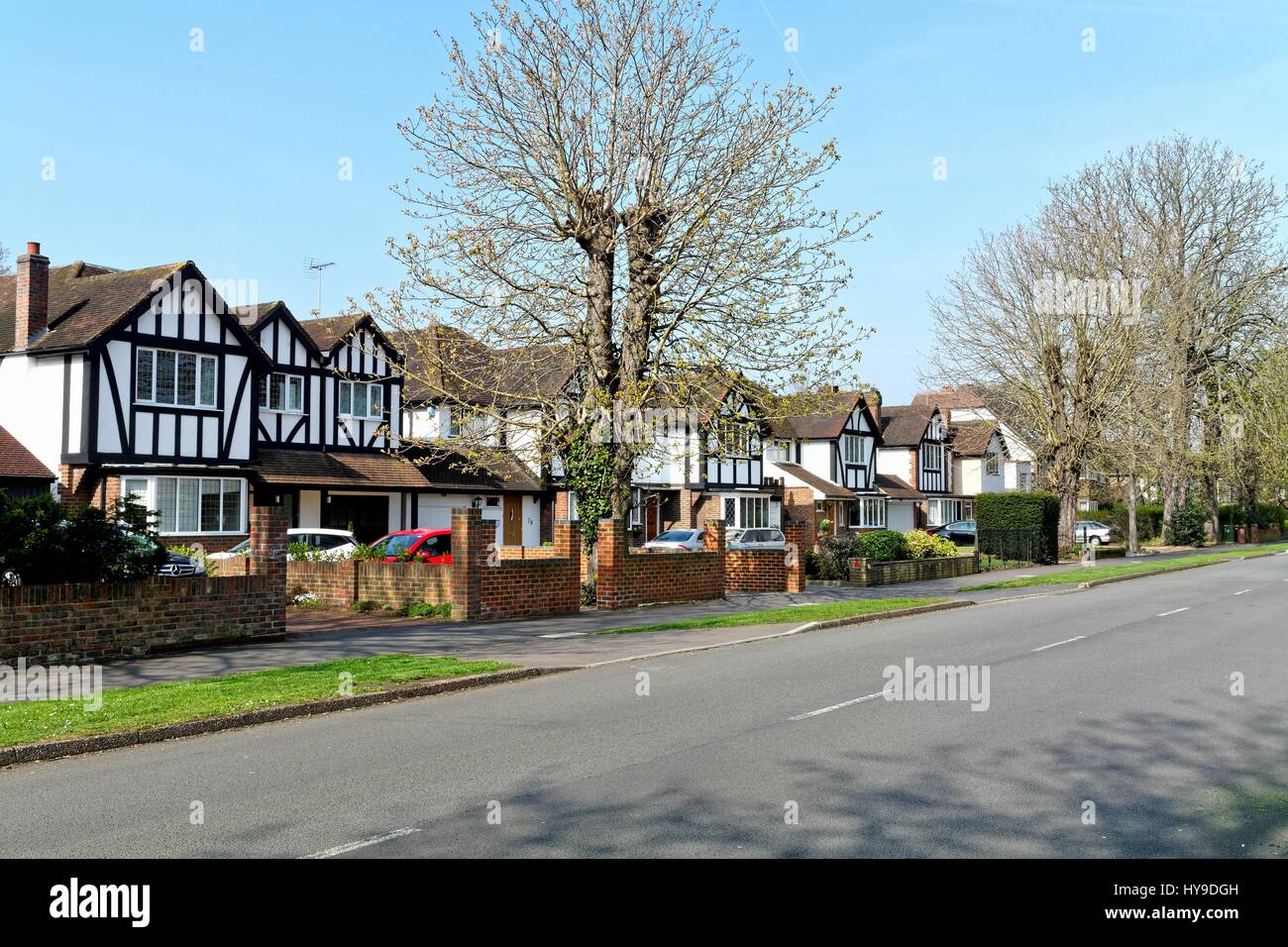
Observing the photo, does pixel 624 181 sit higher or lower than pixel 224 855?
higher

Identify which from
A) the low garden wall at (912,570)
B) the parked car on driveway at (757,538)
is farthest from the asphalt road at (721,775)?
the parked car on driveway at (757,538)

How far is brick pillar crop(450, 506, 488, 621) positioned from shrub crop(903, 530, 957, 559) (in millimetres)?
20125

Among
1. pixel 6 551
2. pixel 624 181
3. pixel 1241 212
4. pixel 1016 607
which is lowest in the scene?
pixel 1016 607

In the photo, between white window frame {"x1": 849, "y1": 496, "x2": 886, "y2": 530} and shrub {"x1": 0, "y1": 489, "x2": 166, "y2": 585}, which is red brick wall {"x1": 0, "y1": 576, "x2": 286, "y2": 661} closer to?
shrub {"x1": 0, "y1": 489, "x2": 166, "y2": 585}

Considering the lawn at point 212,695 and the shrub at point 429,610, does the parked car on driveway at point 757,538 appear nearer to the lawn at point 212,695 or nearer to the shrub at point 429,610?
the shrub at point 429,610

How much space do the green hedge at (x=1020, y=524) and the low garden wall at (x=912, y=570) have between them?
4.88 metres

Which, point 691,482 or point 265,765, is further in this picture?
point 691,482

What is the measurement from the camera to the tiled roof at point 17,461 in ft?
97.1

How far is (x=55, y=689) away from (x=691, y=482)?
38315 millimetres

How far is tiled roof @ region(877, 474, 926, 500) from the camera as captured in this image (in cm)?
6484
